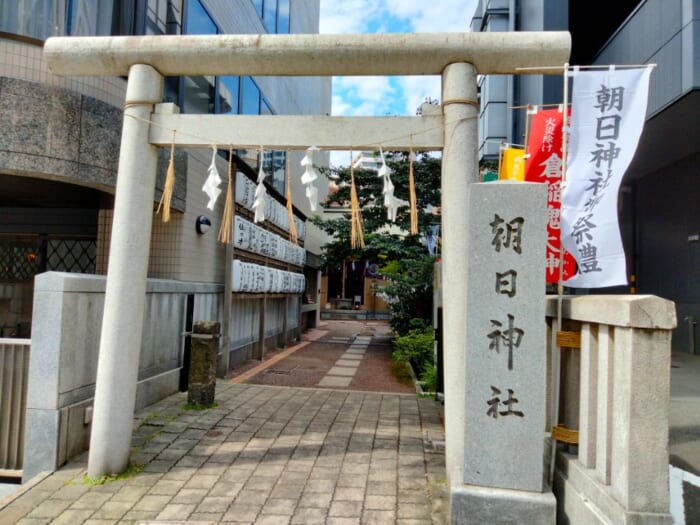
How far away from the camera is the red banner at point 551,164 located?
18.5 ft

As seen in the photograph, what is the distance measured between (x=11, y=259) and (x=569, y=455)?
433 inches

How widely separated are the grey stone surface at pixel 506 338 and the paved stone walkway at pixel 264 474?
3.11 feet

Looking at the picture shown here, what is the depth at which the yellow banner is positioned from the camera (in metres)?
6.77

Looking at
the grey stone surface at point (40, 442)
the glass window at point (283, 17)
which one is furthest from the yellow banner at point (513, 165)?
the glass window at point (283, 17)

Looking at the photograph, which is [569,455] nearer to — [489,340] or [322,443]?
[489,340]

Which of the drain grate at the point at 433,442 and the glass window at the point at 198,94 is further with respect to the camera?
the glass window at the point at 198,94

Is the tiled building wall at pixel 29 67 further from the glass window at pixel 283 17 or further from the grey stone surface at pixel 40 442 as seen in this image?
the glass window at pixel 283 17

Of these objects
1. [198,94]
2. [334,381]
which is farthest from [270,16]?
[334,381]

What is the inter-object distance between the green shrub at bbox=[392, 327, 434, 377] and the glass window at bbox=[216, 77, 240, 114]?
293 inches

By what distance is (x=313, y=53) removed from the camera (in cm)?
538

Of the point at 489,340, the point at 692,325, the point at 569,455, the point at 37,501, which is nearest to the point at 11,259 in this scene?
the point at 37,501

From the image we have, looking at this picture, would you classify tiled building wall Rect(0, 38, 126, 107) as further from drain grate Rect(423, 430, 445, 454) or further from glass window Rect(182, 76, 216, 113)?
drain grate Rect(423, 430, 445, 454)

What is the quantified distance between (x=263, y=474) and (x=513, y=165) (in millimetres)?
5257

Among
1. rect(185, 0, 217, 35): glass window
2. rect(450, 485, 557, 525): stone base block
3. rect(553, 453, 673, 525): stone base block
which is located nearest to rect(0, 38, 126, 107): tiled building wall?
rect(185, 0, 217, 35): glass window
